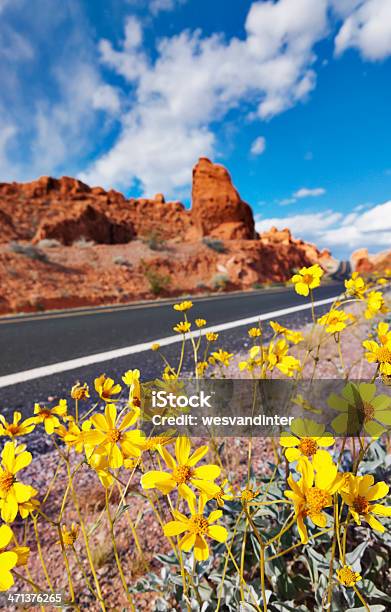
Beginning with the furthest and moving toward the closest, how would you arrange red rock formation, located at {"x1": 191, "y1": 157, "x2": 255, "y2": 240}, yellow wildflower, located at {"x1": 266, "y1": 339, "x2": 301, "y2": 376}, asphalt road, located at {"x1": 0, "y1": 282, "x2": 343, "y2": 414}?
red rock formation, located at {"x1": 191, "y1": 157, "x2": 255, "y2": 240} → asphalt road, located at {"x1": 0, "y1": 282, "x2": 343, "y2": 414} → yellow wildflower, located at {"x1": 266, "y1": 339, "x2": 301, "y2": 376}

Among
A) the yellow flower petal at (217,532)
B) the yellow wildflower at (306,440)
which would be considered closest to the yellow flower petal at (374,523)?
the yellow wildflower at (306,440)

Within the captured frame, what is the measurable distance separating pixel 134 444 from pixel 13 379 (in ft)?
8.53

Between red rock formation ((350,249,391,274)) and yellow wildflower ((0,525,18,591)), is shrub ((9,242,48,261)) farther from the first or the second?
red rock formation ((350,249,391,274))

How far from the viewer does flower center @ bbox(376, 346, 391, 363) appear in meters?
0.69

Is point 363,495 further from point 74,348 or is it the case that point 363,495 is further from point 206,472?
point 74,348

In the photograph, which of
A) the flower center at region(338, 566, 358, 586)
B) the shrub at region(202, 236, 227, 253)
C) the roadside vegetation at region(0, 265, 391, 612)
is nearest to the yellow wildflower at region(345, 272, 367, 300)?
the roadside vegetation at region(0, 265, 391, 612)

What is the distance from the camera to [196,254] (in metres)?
20.6

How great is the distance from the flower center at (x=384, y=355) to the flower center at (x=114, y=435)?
60 cm

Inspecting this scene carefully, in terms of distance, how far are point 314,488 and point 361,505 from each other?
0.37ft

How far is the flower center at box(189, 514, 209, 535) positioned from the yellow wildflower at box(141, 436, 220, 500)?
0.05 meters

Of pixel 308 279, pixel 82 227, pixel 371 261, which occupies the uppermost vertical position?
pixel 82 227

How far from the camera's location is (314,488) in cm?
53

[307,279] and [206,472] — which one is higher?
[307,279]
